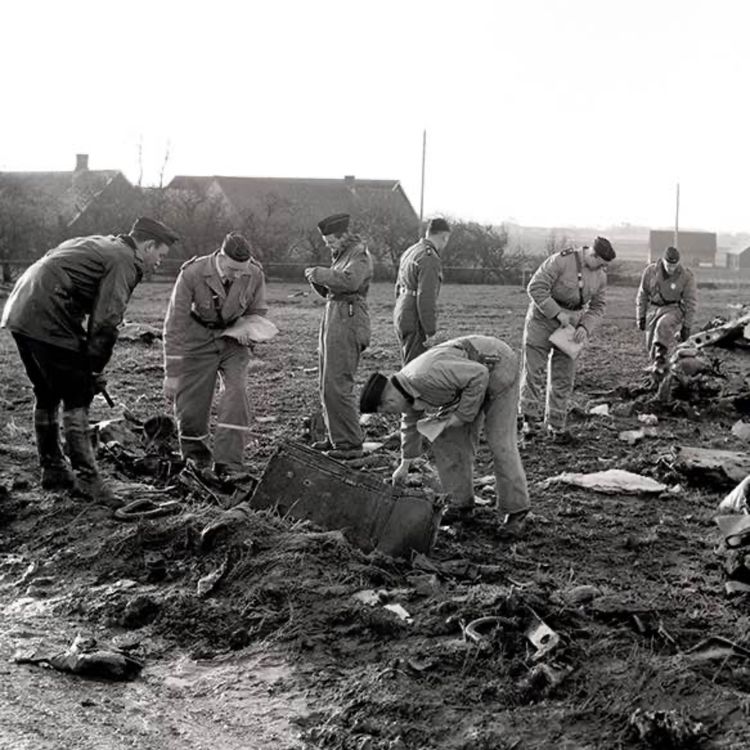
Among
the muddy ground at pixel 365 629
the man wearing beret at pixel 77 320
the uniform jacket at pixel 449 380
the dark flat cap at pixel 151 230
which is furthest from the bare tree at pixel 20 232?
the uniform jacket at pixel 449 380

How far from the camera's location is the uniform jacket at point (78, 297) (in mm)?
6805

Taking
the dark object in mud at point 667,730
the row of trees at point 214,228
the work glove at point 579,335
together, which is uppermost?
the row of trees at point 214,228

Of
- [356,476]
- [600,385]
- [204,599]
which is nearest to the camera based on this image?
[204,599]

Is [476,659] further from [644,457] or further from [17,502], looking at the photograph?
[644,457]

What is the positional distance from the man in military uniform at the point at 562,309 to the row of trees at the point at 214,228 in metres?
23.0

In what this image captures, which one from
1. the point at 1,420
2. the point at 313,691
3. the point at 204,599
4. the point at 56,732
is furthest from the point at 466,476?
the point at 1,420

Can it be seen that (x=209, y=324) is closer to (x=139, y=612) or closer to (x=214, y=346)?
(x=214, y=346)

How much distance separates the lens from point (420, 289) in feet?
31.4

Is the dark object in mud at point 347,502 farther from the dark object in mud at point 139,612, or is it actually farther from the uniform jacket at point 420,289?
the uniform jacket at point 420,289

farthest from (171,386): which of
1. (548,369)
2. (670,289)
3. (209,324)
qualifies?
(670,289)

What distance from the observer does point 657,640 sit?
16.2 feet

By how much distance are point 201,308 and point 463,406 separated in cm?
228

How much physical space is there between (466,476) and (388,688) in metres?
2.87

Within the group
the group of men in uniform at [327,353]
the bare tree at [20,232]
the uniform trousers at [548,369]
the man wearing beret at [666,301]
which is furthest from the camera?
the bare tree at [20,232]
